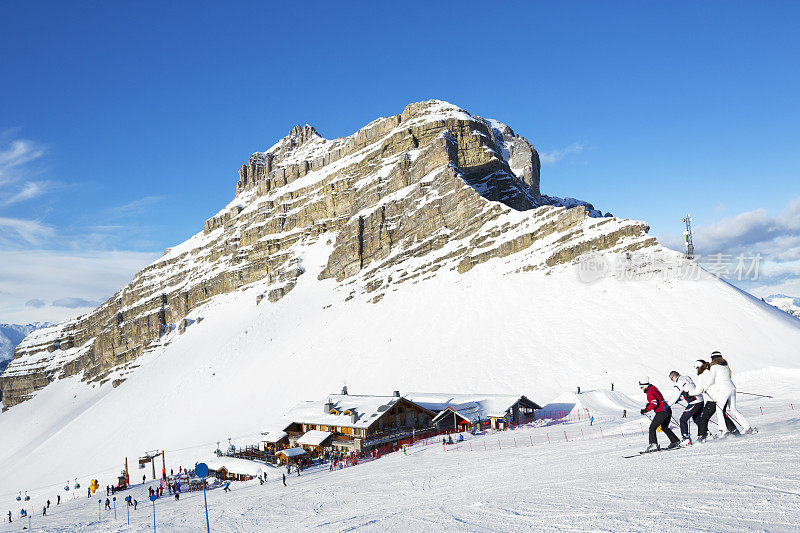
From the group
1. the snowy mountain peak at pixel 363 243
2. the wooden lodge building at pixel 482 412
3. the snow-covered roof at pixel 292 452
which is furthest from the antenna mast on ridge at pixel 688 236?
the snow-covered roof at pixel 292 452

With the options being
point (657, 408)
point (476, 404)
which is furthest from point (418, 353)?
point (657, 408)

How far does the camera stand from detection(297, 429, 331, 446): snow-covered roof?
1709 inches

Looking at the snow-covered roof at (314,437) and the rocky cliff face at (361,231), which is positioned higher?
the rocky cliff face at (361,231)

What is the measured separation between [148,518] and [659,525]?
23663 millimetres

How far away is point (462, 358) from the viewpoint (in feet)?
217

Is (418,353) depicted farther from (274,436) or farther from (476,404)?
(274,436)

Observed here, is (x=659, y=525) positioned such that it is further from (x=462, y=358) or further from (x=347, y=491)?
(x=462, y=358)

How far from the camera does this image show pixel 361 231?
119000 millimetres

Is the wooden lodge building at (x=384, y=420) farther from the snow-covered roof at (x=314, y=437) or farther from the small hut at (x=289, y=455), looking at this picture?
the small hut at (x=289, y=455)

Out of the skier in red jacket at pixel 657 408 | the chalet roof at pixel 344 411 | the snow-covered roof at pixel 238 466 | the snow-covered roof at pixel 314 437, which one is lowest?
the snow-covered roof at pixel 238 466

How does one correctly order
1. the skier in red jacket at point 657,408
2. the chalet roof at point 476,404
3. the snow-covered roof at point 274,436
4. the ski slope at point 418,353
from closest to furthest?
the skier in red jacket at point 657,408 < the chalet roof at point 476,404 < the snow-covered roof at point 274,436 < the ski slope at point 418,353

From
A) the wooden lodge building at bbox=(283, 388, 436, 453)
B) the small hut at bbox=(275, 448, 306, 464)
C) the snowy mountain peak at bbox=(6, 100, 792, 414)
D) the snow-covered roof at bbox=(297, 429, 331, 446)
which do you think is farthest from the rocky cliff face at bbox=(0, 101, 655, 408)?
the small hut at bbox=(275, 448, 306, 464)

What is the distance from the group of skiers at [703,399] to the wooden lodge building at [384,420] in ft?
106

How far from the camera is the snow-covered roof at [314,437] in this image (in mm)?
43406
